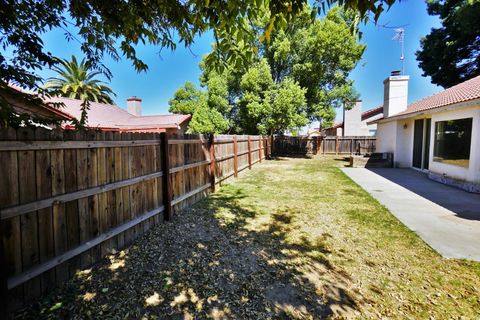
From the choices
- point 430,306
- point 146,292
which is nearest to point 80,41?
point 146,292

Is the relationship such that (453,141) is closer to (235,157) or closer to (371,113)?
(235,157)

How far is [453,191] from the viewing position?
690cm

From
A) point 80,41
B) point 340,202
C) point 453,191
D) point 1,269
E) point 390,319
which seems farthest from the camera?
point 453,191

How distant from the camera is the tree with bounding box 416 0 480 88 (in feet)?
53.9

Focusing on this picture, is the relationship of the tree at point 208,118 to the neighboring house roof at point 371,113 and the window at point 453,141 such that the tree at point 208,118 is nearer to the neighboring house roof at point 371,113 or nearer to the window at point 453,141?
the window at point 453,141

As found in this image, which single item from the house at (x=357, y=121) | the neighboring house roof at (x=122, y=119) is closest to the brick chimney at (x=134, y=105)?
the neighboring house roof at (x=122, y=119)

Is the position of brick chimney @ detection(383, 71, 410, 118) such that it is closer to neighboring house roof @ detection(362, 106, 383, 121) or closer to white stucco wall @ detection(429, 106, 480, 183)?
white stucco wall @ detection(429, 106, 480, 183)

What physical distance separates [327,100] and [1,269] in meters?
19.3

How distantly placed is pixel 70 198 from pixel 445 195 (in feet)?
27.6

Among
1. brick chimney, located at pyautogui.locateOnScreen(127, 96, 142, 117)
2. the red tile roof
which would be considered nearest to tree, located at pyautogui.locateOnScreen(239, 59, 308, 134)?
the red tile roof

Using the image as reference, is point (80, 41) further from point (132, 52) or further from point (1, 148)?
point (1, 148)

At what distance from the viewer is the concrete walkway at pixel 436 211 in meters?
3.67

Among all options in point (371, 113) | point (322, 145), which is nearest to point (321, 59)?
point (322, 145)

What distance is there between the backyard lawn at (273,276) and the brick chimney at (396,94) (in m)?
11.0
